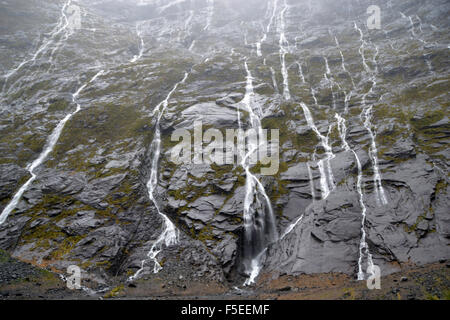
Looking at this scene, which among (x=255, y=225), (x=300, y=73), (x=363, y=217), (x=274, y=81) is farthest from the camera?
(x=300, y=73)

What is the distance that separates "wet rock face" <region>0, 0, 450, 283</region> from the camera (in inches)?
990

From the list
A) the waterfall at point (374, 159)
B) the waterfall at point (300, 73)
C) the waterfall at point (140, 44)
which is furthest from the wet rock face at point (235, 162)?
the waterfall at point (140, 44)

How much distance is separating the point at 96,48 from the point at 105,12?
1486 inches

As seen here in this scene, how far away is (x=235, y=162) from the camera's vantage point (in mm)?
35406

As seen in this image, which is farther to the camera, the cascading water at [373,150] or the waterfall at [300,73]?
the waterfall at [300,73]

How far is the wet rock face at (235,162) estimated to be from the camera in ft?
82.5

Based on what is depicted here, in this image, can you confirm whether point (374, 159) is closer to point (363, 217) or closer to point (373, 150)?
point (373, 150)

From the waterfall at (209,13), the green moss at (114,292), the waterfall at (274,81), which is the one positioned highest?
the waterfall at (209,13)

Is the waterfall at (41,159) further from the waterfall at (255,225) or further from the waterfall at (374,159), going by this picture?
the waterfall at (374,159)

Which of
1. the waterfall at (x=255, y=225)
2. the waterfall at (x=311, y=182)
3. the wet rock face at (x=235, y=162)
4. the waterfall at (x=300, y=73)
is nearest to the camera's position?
the wet rock face at (x=235, y=162)

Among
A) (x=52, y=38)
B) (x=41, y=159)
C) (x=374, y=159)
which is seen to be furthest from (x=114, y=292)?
(x=52, y=38)

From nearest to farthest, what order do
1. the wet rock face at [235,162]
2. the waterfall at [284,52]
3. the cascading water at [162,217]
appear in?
1. the wet rock face at [235,162]
2. the cascading water at [162,217]
3. the waterfall at [284,52]

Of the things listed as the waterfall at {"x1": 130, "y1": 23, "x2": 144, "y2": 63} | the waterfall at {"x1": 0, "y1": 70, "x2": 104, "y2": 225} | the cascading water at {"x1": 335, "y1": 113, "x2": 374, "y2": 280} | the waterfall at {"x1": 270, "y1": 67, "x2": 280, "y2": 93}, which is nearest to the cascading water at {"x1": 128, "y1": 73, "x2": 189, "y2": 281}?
the waterfall at {"x1": 0, "y1": 70, "x2": 104, "y2": 225}

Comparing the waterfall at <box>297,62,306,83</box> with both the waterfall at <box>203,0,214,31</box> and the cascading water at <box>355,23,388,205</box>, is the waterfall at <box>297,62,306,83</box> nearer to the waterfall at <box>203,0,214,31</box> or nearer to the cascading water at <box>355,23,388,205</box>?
the cascading water at <box>355,23,388,205</box>
